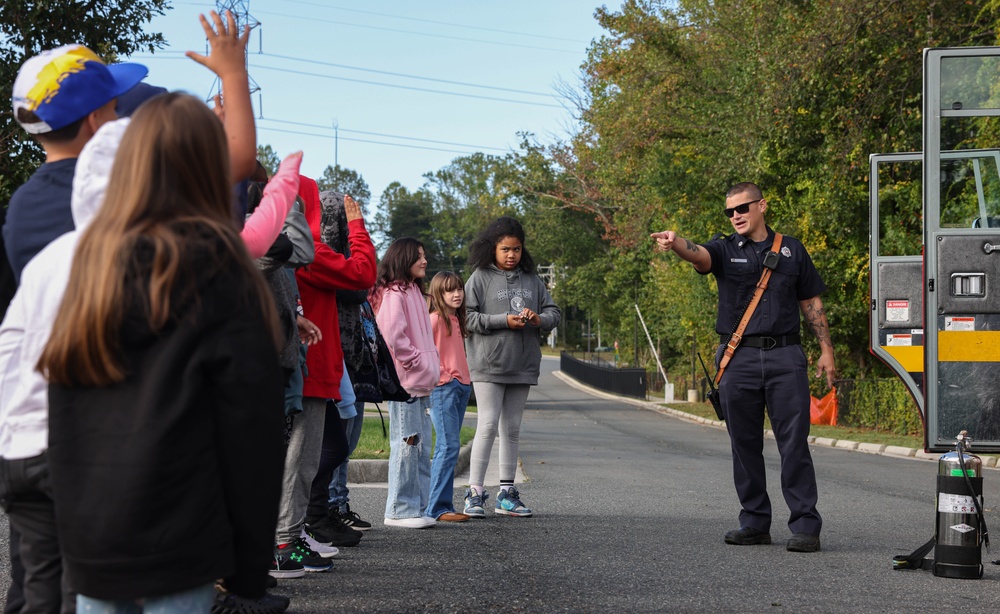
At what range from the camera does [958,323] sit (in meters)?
7.44

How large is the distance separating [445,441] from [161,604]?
546 cm

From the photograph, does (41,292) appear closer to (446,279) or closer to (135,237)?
(135,237)

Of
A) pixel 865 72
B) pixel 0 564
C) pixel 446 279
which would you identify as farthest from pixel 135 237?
pixel 865 72

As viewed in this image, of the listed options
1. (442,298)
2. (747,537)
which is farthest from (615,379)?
(747,537)

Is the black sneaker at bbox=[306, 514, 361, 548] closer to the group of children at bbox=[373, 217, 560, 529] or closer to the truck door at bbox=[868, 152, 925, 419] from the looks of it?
the group of children at bbox=[373, 217, 560, 529]

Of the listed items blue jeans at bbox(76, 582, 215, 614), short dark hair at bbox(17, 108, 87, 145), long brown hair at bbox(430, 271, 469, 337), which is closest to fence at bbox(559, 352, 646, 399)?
long brown hair at bbox(430, 271, 469, 337)

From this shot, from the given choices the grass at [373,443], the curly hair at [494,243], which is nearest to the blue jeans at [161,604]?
the curly hair at [494,243]

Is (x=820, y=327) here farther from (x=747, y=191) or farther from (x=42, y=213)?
(x=42, y=213)

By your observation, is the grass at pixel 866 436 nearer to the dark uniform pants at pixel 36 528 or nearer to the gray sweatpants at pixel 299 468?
the gray sweatpants at pixel 299 468

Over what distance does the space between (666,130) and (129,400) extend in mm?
31353

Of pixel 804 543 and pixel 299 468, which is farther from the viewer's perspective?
pixel 804 543

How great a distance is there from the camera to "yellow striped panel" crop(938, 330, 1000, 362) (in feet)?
24.4

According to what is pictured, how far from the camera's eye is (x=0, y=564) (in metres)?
5.93

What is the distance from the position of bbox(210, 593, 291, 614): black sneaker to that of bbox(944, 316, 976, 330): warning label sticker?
4732 millimetres
